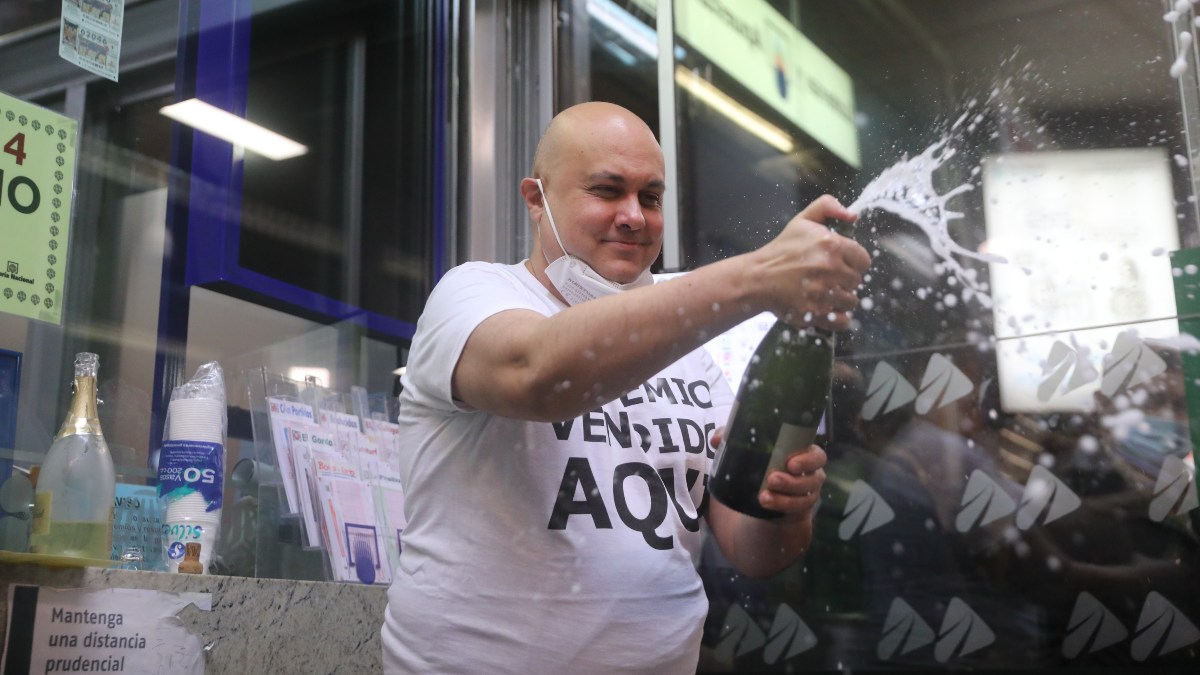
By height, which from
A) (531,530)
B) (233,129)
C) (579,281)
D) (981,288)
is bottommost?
(531,530)

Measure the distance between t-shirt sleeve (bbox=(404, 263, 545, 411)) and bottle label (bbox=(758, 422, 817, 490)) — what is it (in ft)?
0.77

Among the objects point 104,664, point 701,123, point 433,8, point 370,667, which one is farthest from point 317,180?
point 104,664

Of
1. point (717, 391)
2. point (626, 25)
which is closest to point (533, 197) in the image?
point (717, 391)

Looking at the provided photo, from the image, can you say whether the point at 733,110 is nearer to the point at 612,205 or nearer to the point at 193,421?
the point at 612,205

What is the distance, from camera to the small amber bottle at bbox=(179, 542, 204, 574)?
1226 mm

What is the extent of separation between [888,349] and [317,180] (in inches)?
40.3

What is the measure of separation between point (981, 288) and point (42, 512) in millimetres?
1282

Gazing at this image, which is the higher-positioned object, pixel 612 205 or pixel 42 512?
pixel 612 205

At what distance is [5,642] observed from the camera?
0.98 m

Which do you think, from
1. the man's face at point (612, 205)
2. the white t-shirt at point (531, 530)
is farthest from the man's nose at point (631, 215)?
the white t-shirt at point (531, 530)

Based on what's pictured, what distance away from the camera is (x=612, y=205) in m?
1.03

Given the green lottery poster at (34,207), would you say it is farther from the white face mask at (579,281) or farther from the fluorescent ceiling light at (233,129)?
the white face mask at (579,281)

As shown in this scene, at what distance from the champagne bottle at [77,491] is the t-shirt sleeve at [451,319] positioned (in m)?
0.37

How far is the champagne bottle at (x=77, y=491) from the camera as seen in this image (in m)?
1.05
